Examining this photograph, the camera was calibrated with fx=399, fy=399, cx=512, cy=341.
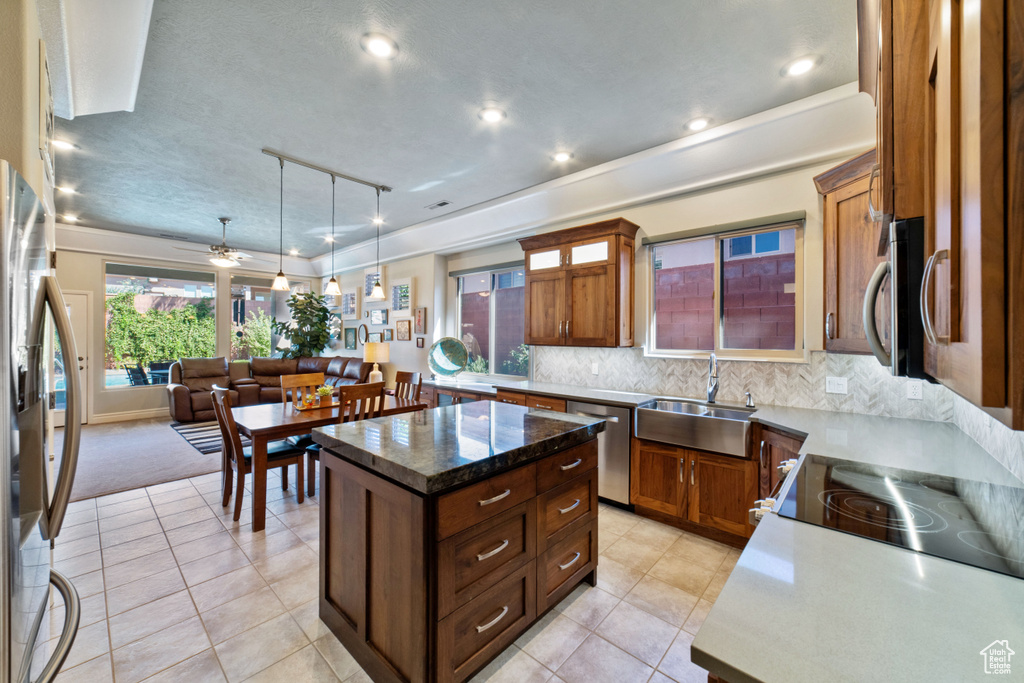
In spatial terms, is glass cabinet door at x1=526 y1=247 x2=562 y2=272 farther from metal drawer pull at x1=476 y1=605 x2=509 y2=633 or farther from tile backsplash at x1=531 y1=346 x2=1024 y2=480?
metal drawer pull at x1=476 y1=605 x2=509 y2=633

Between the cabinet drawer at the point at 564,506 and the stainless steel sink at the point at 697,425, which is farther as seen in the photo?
the stainless steel sink at the point at 697,425

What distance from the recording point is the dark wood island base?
1413 mm

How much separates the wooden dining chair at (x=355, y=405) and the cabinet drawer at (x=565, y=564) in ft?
6.44

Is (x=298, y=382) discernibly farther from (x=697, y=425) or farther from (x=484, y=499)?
(x=697, y=425)

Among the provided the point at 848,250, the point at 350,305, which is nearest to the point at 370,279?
the point at 350,305

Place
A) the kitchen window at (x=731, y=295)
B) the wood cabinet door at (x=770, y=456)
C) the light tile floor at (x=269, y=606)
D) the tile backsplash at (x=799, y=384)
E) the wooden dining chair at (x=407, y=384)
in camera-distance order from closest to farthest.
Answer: the light tile floor at (x=269, y=606) → the tile backsplash at (x=799, y=384) → the wood cabinet door at (x=770, y=456) → the kitchen window at (x=731, y=295) → the wooden dining chair at (x=407, y=384)

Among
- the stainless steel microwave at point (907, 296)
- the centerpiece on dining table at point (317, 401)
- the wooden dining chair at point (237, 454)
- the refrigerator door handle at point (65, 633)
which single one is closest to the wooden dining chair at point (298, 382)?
the centerpiece on dining table at point (317, 401)

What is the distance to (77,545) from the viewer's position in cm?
270

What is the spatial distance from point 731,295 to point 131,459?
639 centimetres

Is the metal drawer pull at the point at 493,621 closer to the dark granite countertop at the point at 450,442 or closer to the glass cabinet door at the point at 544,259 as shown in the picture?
the dark granite countertop at the point at 450,442

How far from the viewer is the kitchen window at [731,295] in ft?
9.73

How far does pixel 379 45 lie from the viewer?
2.07m

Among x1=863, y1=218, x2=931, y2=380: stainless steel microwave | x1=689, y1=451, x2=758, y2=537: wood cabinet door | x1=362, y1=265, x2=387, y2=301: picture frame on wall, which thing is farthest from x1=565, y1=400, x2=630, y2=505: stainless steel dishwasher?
x1=362, y1=265, x2=387, y2=301: picture frame on wall

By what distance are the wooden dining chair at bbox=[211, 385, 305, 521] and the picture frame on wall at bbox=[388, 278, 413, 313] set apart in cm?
309
